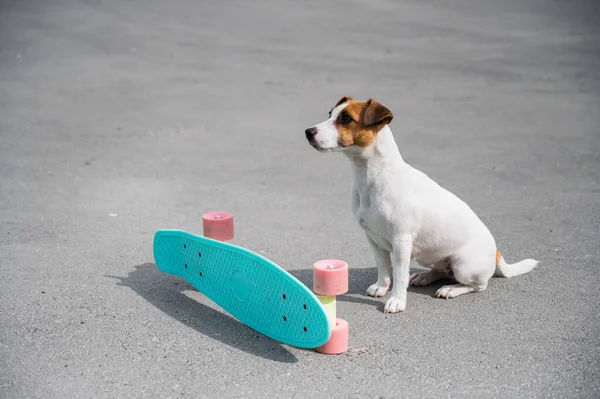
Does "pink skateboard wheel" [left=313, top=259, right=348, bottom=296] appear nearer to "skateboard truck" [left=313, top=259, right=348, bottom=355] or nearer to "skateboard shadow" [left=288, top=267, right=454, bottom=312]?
"skateboard truck" [left=313, top=259, right=348, bottom=355]

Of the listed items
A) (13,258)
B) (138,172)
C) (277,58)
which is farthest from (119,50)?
(13,258)

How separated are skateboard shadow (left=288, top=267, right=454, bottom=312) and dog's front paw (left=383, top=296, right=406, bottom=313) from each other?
0.06m

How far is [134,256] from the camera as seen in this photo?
4.96 m

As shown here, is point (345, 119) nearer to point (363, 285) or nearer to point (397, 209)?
point (397, 209)

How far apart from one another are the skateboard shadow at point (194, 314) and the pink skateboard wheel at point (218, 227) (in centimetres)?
40

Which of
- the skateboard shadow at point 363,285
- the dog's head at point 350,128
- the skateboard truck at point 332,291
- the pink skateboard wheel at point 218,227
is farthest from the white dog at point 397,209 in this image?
the pink skateboard wheel at point 218,227

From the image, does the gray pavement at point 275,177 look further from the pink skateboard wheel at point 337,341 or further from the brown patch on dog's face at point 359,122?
the brown patch on dog's face at point 359,122

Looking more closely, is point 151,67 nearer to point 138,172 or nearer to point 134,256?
point 138,172

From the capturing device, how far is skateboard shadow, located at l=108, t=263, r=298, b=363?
3.68m

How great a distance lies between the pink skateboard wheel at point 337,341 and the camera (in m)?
3.56

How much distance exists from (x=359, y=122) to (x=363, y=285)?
1.15 meters

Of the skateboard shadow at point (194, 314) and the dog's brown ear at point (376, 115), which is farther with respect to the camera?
the dog's brown ear at point (376, 115)

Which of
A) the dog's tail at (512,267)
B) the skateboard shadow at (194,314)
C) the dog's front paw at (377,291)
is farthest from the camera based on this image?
the dog's tail at (512,267)

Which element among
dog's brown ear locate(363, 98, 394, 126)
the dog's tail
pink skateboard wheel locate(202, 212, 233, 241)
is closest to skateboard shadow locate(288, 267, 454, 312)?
the dog's tail
